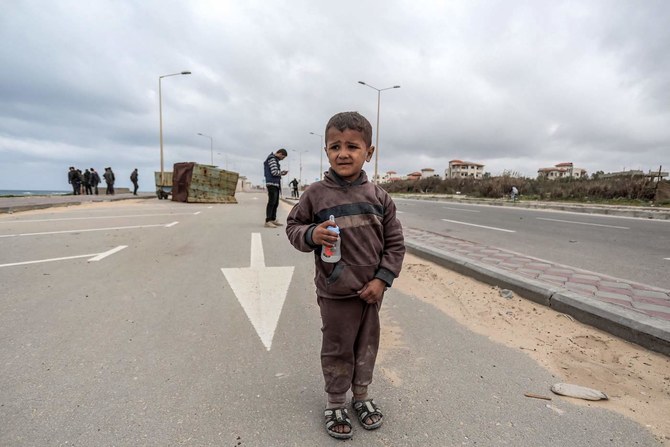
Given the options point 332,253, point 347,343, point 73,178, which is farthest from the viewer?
point 73,178

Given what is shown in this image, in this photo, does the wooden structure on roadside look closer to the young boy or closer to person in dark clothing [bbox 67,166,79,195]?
person in dark clothing [bbox 67,166,79,195]

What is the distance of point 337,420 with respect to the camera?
174cm

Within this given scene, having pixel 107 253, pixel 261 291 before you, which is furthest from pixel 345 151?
pixel 107 253

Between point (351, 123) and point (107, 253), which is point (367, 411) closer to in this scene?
point (351, 123)

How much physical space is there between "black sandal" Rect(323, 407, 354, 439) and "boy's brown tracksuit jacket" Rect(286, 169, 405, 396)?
8 centimetres

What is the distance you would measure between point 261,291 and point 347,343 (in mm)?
2177

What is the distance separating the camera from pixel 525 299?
3502 millimetres

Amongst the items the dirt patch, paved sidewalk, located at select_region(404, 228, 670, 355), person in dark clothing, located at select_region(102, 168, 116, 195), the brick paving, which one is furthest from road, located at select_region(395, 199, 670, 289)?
person in dark clothing, located at select_region(102, 168, 116, 195)

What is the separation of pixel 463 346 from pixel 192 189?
17592mm

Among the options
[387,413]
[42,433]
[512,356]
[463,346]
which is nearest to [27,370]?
[42,433]

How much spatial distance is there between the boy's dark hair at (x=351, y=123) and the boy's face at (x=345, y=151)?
0.02 m

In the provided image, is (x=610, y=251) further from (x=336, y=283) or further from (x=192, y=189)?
(x=192, y=189)

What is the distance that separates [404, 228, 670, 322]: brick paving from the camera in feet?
10.5

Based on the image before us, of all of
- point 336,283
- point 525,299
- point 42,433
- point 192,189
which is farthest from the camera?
point 192,189
